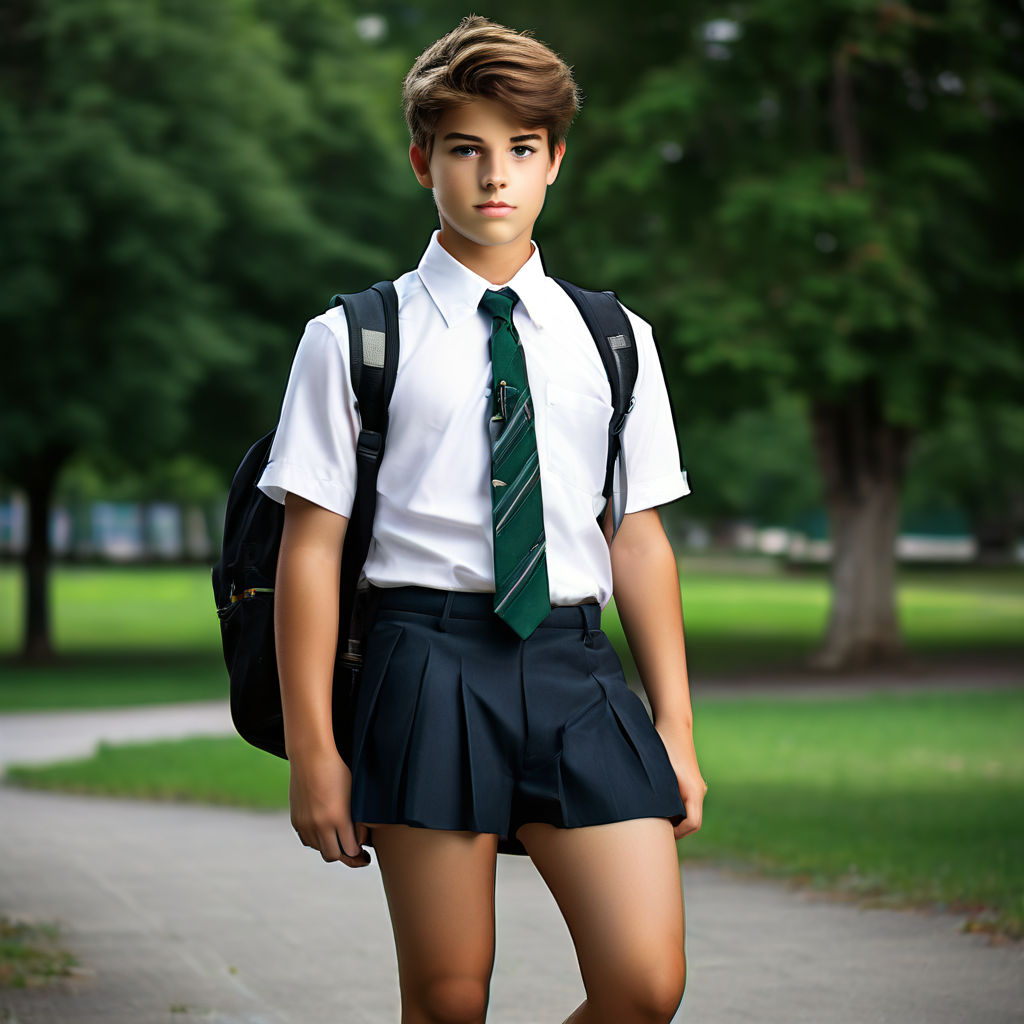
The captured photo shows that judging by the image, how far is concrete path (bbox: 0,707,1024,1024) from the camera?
17.1 ft

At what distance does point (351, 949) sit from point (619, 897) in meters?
3.47

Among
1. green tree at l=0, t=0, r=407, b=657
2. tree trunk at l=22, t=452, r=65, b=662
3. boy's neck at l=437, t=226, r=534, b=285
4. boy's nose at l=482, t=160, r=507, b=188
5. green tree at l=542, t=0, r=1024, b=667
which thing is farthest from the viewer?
tree trunk at l=22, t=452, r=65, b=662

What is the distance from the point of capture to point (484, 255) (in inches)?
125

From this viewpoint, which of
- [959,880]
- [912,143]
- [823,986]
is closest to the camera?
[823,986]

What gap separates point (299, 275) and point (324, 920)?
1542 centimetres

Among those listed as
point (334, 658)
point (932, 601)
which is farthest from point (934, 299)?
point (932, 601)

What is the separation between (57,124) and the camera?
62.6 feet

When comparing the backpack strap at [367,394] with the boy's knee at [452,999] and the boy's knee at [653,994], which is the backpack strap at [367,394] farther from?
the boy's knee at [653,994]

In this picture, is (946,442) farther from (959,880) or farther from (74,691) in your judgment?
(959,880)

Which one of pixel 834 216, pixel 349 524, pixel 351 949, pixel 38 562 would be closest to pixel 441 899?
pixel 349 524

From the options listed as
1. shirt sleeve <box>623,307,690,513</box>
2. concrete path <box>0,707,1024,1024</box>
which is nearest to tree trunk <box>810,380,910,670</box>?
concrete path <box>0,707,1024,1024</box>

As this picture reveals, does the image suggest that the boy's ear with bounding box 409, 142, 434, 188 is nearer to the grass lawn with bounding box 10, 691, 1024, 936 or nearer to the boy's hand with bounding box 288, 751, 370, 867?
the boy's hand with bounding box 288, 751, 370, 867

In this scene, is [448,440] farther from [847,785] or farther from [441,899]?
[847,785]

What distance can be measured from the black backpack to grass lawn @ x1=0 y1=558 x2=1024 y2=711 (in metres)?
15.2
